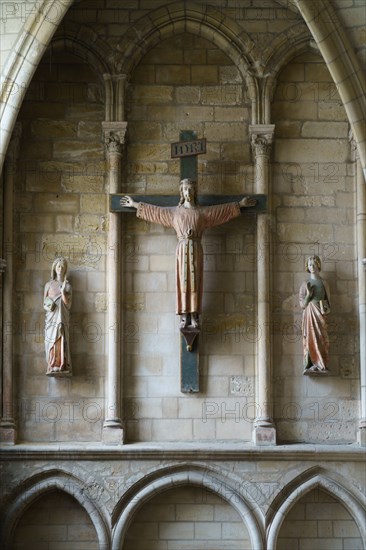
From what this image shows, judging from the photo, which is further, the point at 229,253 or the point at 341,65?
the point at 229,253

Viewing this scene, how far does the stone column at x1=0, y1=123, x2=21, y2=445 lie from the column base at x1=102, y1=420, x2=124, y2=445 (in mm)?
916

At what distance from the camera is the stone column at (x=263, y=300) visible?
43.0 ft

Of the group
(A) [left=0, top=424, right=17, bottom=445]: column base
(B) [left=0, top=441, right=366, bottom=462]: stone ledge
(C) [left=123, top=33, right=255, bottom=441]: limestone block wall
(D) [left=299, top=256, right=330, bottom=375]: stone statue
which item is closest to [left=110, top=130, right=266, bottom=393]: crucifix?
(C) [left=123, top=33, right=255, bottom=441]: limestone block wall

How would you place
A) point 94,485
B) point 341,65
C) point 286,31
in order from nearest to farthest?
point 341,65
point 94,485
point 286,31

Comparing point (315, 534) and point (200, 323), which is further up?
point (200, 323)

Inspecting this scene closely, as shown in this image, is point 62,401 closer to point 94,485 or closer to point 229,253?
point 94,485

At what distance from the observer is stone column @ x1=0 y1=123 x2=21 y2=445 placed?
42.9 ft

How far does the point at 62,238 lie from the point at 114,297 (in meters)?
0.88

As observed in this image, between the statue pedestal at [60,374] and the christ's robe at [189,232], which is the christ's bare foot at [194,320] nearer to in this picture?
the christ's robe at [189,232]

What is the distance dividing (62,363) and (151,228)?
1.74m

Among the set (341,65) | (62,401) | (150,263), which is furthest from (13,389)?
(341,65)

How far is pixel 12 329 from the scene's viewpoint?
43.5 ft

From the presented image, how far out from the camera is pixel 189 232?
13.1m

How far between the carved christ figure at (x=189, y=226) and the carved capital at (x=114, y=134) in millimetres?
607
